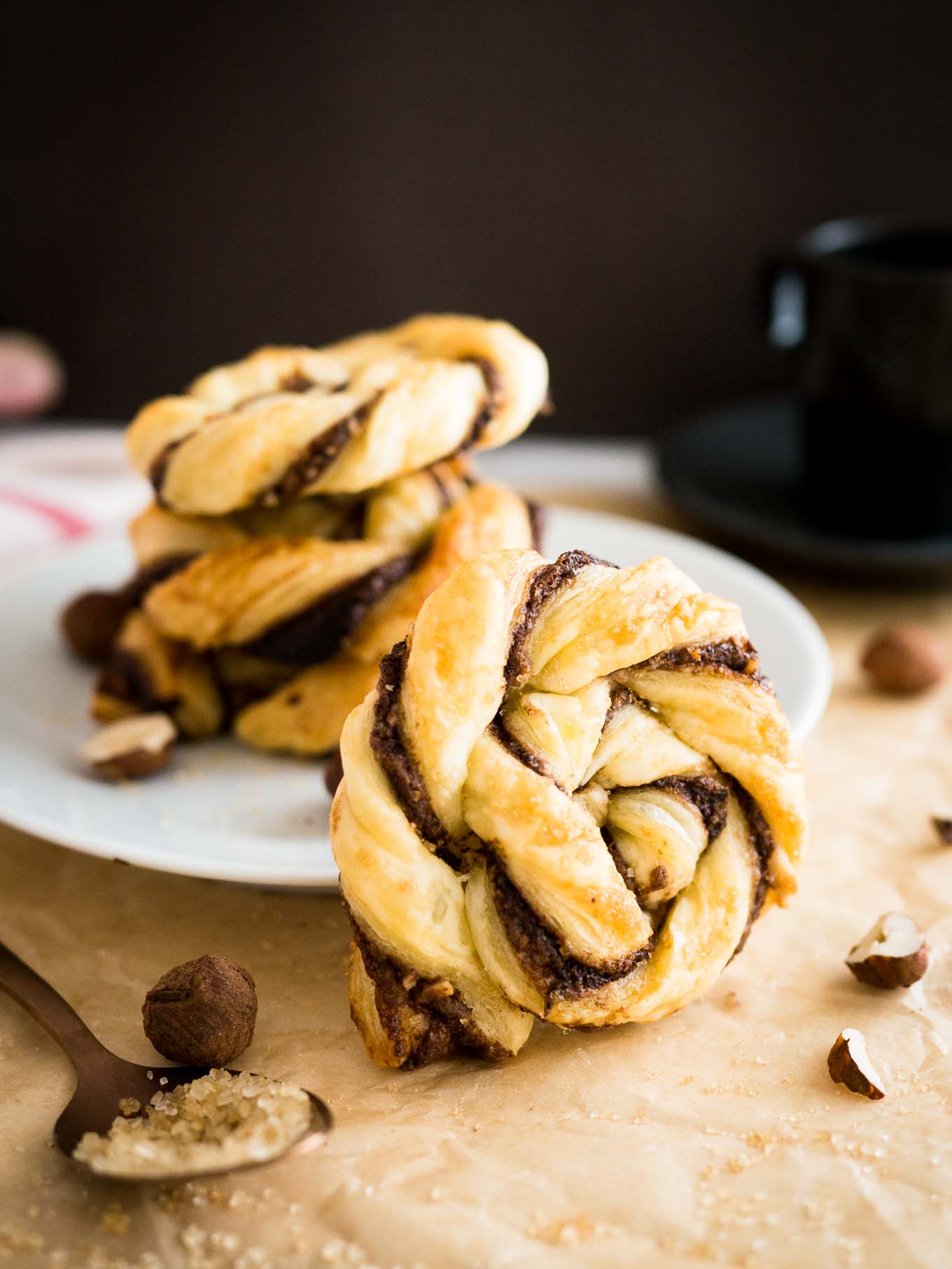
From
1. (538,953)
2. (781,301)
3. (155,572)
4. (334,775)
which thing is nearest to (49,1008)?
(334,775)

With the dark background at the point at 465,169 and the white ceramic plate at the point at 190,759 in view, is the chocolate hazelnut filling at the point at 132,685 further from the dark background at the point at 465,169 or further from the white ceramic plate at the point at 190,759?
the dark background at the point at 465,169

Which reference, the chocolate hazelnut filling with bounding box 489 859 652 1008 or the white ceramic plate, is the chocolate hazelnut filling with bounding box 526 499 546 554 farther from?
the chocolate hazelnut filling with bounding box 489 859 652 1008

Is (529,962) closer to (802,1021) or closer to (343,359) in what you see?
(802,1021)

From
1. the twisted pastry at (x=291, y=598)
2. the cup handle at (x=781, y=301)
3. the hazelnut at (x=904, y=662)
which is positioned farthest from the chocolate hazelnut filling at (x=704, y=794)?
the cup handle at (x=781, y=301)

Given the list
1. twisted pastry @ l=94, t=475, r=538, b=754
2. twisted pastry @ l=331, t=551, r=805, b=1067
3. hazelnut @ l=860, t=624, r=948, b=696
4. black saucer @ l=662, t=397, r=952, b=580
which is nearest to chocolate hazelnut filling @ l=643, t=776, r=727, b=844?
twisted pastry @ l=331, t=551, r=805, b=1067

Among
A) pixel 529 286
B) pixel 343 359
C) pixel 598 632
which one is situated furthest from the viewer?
pixel 529 286

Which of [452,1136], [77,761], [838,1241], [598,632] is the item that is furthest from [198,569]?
[838,1241]

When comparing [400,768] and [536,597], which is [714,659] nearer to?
[536,597]
